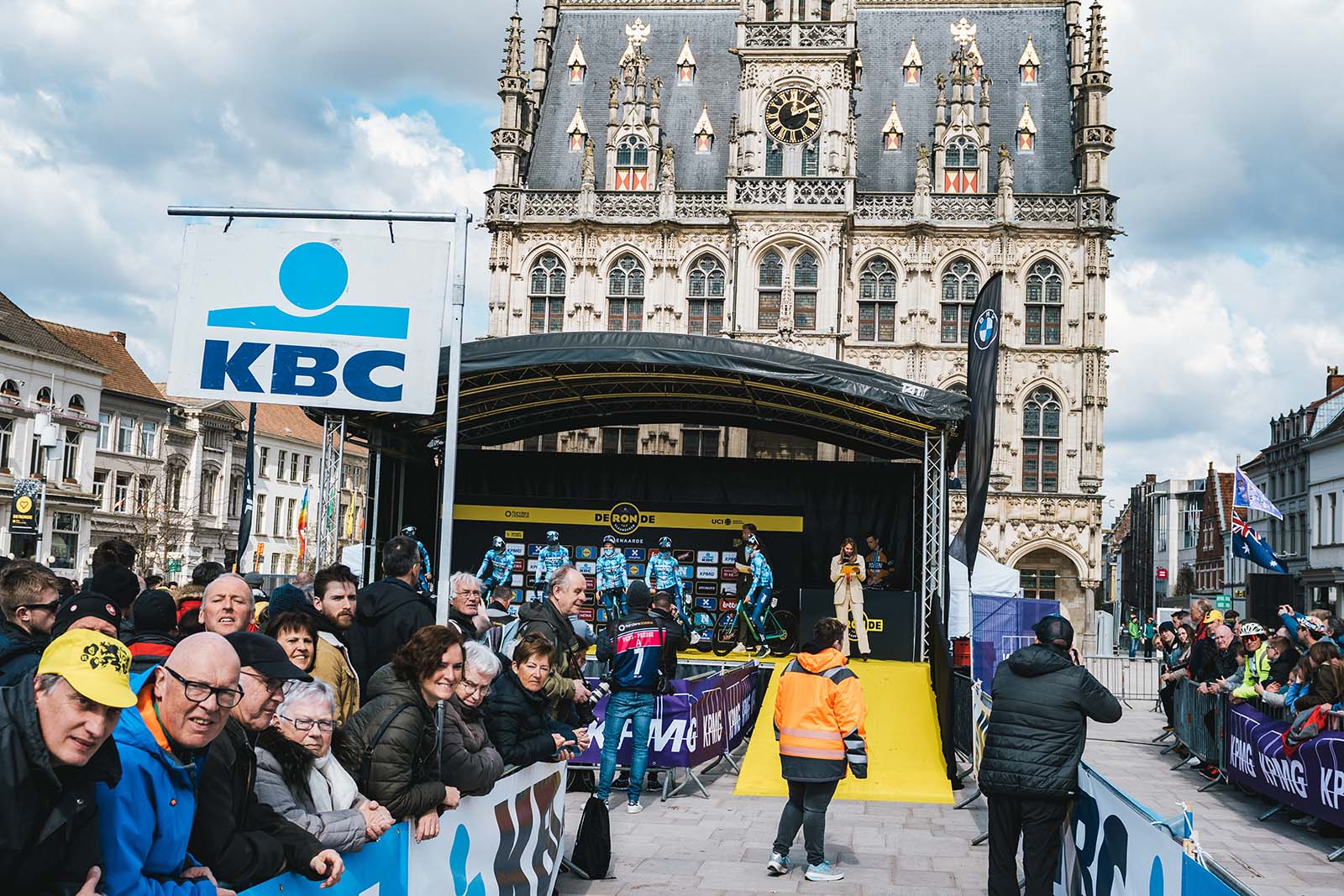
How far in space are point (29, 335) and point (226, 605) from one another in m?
46.2

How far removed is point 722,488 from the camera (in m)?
25.6

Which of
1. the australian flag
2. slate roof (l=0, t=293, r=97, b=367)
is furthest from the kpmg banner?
slate roof (l=0, t=293, r=97, b=367)

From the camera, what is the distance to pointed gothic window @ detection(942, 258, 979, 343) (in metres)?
32.8

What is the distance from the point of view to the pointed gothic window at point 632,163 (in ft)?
114

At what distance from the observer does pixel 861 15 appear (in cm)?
3819

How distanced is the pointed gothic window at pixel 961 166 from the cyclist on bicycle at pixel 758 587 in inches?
705

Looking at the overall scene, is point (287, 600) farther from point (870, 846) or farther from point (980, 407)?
point (980, 407)

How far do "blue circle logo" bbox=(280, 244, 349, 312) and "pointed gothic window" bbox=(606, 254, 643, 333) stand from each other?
2577cm

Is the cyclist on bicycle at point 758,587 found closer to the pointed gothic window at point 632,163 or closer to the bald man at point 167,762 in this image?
the bald man at point 167,762

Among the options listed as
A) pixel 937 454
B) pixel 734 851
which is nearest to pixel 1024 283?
pixel 937 454

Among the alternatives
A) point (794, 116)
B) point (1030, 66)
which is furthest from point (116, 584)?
point (1030, 66)

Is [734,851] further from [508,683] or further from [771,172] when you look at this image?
[771,172]

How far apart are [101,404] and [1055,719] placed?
2008 inches

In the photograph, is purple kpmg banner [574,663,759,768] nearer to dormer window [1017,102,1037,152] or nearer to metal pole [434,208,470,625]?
metal pole [434,208,470,625]
